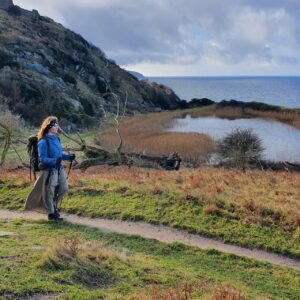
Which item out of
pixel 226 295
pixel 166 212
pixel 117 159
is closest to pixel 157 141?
pixel 117 159

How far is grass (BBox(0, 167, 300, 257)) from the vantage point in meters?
11.3

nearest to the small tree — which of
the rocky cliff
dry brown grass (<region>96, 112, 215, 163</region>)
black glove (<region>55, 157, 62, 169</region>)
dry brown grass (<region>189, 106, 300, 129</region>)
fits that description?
dry brown grass (<region>96, 112, 215, 163</region>)

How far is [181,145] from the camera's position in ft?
129

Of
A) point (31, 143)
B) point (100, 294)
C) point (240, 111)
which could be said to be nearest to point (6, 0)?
point (240, 111)

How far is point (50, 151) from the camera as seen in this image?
1123 centimetres

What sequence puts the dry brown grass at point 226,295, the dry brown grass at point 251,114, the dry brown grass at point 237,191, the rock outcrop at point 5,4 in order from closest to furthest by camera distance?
the dry brown grass at point 226,295, the dry brown grass at point 237,191, the dry brown grass at point 251,114, the rock outcrop at point 5,4

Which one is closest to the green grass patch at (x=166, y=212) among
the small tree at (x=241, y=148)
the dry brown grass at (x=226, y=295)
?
the dry brown grass at (x=226, y=295)

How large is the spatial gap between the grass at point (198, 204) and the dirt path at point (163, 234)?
0.20 metres

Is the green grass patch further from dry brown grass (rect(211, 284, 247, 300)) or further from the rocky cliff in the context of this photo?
the rocky cliff

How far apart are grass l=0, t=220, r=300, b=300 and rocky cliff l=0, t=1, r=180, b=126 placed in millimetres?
17922

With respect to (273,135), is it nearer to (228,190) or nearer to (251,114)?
(251,114)

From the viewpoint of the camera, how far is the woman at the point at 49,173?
11.1m

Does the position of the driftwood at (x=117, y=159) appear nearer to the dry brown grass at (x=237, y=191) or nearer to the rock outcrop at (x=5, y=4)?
the dry brown grass at (x=237, y=191)

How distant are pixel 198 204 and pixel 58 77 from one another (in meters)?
57.0
